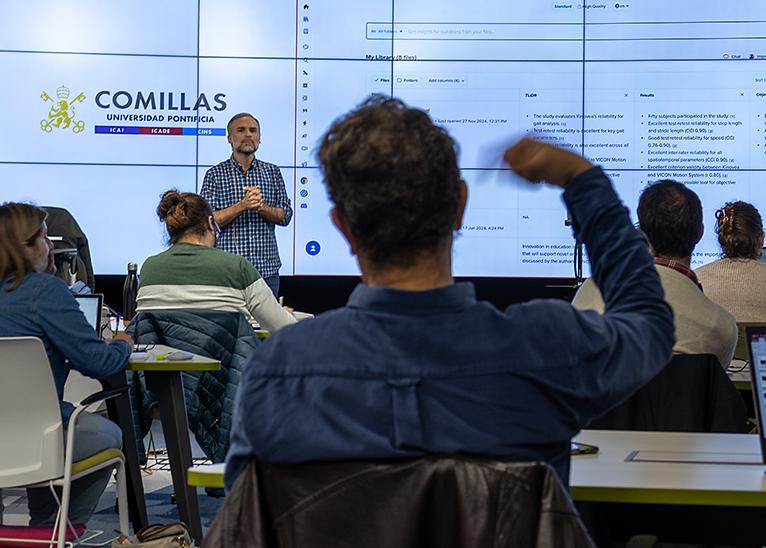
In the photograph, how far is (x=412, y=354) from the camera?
117 centimetres

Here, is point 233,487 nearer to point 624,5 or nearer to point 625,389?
point 625,389

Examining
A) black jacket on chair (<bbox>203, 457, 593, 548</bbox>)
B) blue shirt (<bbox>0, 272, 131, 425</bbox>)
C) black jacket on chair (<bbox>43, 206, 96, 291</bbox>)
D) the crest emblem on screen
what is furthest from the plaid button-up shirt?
black jacket on chair (<bbox>203, 457, 593, 548</bbox>)

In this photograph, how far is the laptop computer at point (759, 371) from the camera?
5.83ft

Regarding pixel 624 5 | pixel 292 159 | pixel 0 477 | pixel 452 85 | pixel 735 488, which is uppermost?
pixel 624 5

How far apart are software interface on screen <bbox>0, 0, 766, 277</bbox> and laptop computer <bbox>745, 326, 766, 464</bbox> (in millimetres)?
5263

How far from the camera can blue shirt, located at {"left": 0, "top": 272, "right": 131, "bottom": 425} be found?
3303 millimetres

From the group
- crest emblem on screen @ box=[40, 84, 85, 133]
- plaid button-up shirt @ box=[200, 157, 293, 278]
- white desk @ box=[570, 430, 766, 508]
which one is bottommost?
white desk @ box=[570, 430, 766, 508]

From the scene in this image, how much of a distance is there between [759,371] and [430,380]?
2.73ft

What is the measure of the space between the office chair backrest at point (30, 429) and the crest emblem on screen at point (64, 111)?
424 cm

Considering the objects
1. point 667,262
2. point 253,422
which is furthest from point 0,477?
point 253,422

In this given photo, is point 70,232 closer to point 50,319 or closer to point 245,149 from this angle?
point 245,149

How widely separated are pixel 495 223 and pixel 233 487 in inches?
240

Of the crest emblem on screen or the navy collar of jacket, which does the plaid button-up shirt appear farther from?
the navy collar of jacket

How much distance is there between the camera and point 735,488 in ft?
4.97
